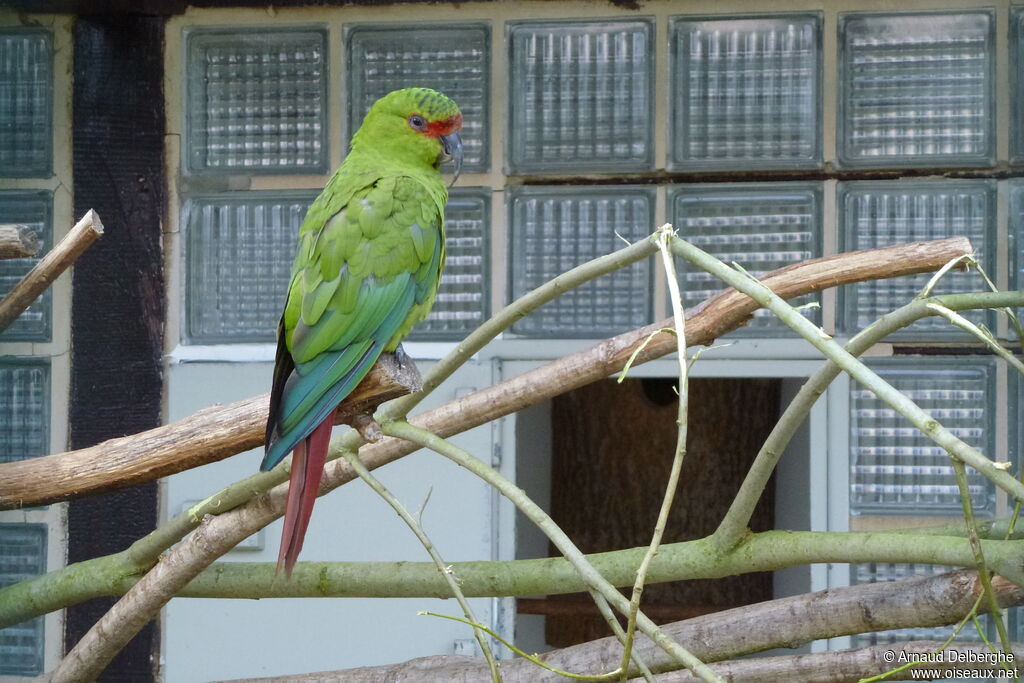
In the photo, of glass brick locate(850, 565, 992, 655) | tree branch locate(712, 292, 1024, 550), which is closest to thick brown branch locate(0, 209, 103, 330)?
tree branch locate(712, 292, 1024, 550)

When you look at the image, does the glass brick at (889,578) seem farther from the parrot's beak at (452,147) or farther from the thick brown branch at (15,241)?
the thick brown branch at (15,241)

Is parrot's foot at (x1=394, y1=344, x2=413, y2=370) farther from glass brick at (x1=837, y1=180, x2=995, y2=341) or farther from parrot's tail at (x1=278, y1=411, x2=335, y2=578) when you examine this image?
glass brick at (x1=837, y1=180, x2=995, y2=341)

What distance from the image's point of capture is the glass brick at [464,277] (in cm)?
223

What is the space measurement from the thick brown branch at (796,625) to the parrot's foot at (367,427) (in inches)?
17.3

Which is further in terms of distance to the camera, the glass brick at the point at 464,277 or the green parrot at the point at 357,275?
the glass brick at the point at 464,277

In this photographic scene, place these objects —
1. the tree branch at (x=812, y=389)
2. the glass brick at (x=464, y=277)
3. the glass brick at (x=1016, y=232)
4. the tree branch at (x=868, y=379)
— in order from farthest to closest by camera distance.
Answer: the glass brick at (x=464, y=277), the glass brick at (x=1016, y=232), the tree branch at (x=812, y=389), the tree branch at (x=868, y=379)

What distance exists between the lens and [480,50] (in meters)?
2.24

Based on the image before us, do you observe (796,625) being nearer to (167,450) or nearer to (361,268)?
(361,268)

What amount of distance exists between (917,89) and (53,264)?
1601mm

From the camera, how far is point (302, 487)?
139 cm

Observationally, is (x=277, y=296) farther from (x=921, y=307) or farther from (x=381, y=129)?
(x=921, y=307)

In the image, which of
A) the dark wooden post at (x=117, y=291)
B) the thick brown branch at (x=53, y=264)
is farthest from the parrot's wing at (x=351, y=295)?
the dark wooden post at (x=117, y=291)

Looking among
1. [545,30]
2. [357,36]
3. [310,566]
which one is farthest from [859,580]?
[357,36]

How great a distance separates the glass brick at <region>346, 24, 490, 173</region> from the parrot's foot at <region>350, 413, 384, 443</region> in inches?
33.8
